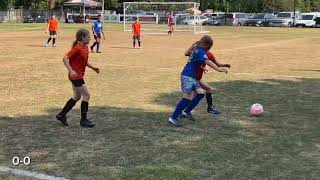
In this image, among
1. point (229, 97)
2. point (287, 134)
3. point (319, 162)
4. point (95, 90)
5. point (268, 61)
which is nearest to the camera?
point (319, 162)

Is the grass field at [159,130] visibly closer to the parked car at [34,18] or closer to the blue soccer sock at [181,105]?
the blue soccer sock at [181,105]

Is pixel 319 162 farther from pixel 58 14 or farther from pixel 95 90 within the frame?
pixel 58 14

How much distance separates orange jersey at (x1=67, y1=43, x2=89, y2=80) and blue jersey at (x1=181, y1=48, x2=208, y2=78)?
1627 mm

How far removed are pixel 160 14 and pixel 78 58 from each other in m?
41.9

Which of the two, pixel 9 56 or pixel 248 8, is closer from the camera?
pixel 9 56

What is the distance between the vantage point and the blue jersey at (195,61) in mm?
8216

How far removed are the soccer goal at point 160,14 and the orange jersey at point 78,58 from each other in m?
39.4

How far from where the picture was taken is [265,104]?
10555 millimetres

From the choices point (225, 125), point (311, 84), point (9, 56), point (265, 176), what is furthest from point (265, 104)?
point (9, 56)

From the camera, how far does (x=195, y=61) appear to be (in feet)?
27.2

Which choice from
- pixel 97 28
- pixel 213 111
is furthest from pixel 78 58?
pixel 97 28

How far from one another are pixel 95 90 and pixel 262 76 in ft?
17.7

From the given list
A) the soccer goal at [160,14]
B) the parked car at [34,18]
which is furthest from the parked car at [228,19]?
the parked car at [34,18]

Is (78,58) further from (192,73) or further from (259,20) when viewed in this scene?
(259,20)
